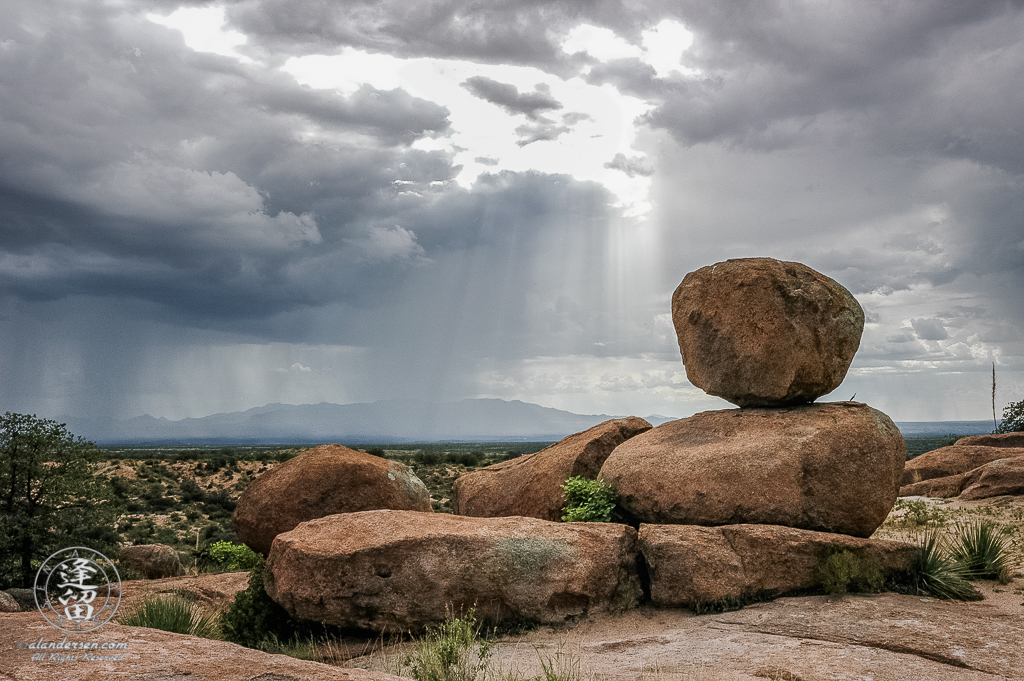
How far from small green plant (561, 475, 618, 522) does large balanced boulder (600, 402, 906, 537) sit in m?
0.35

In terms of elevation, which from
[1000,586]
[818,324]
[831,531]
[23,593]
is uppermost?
[818,324]

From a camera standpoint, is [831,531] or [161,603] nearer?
[161,603]

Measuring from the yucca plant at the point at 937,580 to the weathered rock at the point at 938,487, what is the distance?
21.6 m

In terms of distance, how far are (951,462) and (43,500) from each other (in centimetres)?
3978

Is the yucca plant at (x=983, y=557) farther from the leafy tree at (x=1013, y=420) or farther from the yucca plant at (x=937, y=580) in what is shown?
the leafy tree at (x=1013, y=420)

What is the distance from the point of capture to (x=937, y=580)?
484 inches

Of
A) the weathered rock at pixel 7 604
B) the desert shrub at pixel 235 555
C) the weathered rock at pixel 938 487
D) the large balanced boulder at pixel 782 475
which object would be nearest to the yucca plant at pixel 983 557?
the large balanced boulder at pixel 782 475

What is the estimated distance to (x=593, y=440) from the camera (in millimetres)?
16891

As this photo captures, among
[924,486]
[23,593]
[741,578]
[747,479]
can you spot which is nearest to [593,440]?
[747,479]

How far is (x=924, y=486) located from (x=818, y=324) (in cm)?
2371

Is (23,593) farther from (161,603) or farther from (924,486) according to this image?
(924,486)

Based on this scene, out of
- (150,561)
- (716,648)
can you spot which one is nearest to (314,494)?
(150,561)

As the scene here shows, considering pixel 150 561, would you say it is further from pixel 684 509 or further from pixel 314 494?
pixel 684 509

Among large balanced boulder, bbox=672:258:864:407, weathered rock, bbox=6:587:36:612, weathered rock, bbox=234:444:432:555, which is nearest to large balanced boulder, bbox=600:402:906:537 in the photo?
large balanced boulder, bbox=672:258:864:407
